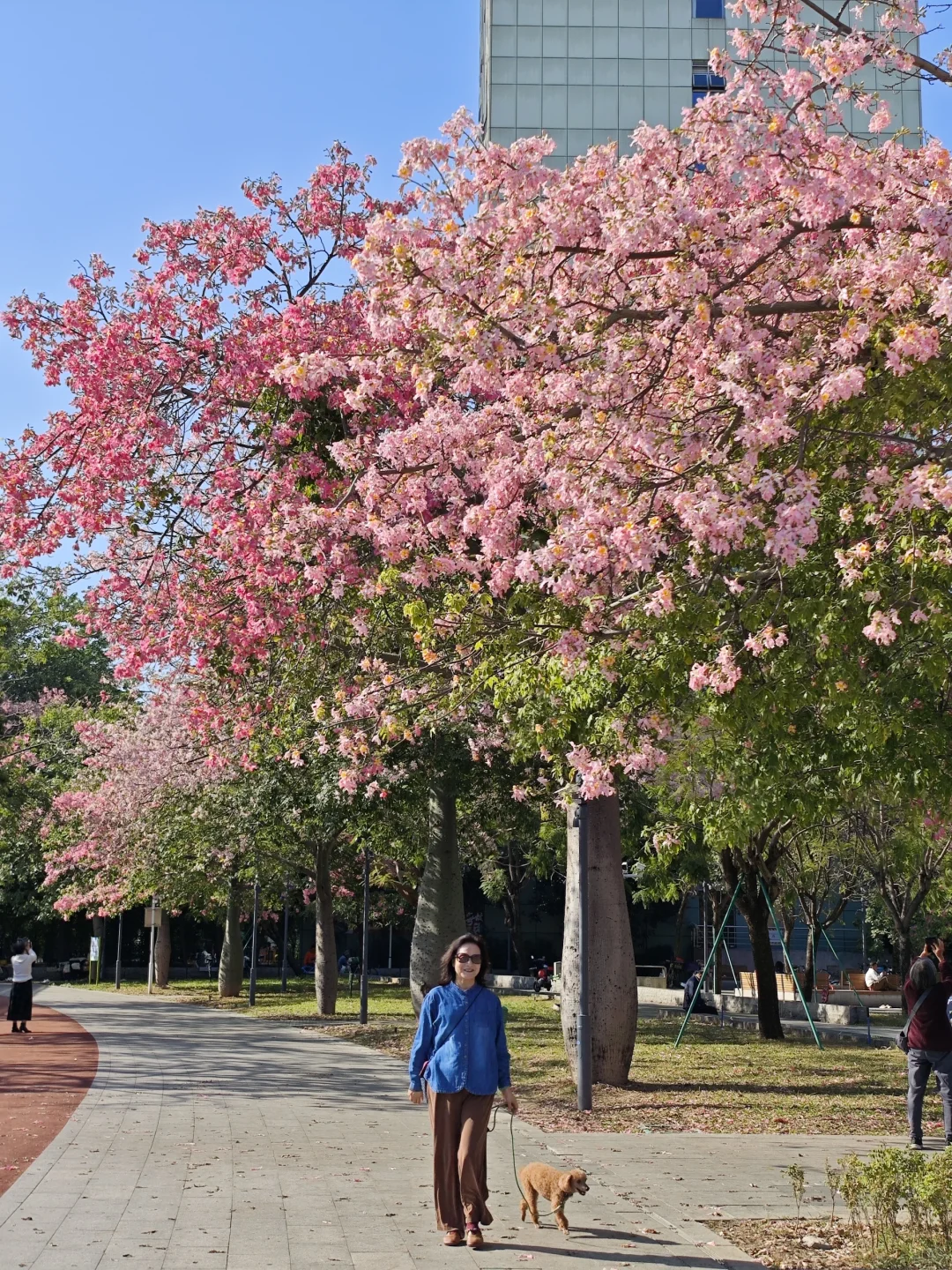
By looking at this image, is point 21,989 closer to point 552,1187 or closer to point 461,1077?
point 461,1077

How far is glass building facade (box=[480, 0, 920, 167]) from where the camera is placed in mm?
59438

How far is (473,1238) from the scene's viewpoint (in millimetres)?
7527

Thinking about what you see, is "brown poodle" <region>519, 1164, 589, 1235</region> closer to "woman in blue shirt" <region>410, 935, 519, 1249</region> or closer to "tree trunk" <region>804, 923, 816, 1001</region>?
"woman in blue shirt" <region>410, 935, 519, 1249</region>

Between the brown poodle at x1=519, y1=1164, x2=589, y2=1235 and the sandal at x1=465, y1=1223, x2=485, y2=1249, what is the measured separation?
463 mm

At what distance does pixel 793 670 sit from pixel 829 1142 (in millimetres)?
4632

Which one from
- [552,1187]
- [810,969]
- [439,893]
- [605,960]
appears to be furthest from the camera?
[810,969]

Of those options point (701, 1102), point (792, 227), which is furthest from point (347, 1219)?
point (701, 1102)

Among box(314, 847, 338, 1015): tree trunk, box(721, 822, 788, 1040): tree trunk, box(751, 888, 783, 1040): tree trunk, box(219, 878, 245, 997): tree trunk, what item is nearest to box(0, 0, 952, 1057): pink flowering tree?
box(721, 822, 788, 1040): tree trunk

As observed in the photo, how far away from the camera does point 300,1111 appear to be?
13297 millimetres

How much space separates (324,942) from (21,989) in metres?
8.06

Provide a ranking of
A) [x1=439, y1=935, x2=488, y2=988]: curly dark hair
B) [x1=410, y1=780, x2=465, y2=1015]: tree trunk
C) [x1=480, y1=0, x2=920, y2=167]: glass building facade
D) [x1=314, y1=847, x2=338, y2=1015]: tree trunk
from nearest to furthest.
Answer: [x1=439, y1=935, x2=488, y2=988]: curly dark hair < [x1=410, y1=780, x2=465, y2=1015]: tree trunk < [x1=314, y1=847, x2=338, y2=1015]: tree trunk < [x1=480, y1=0, x2=920, y2=167]: glass building facade

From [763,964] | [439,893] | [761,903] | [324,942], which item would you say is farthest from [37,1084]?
[324,942]

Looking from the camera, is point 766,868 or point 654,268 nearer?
point 654,268

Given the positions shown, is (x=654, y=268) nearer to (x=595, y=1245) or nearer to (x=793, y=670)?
(x=793, y=670)
